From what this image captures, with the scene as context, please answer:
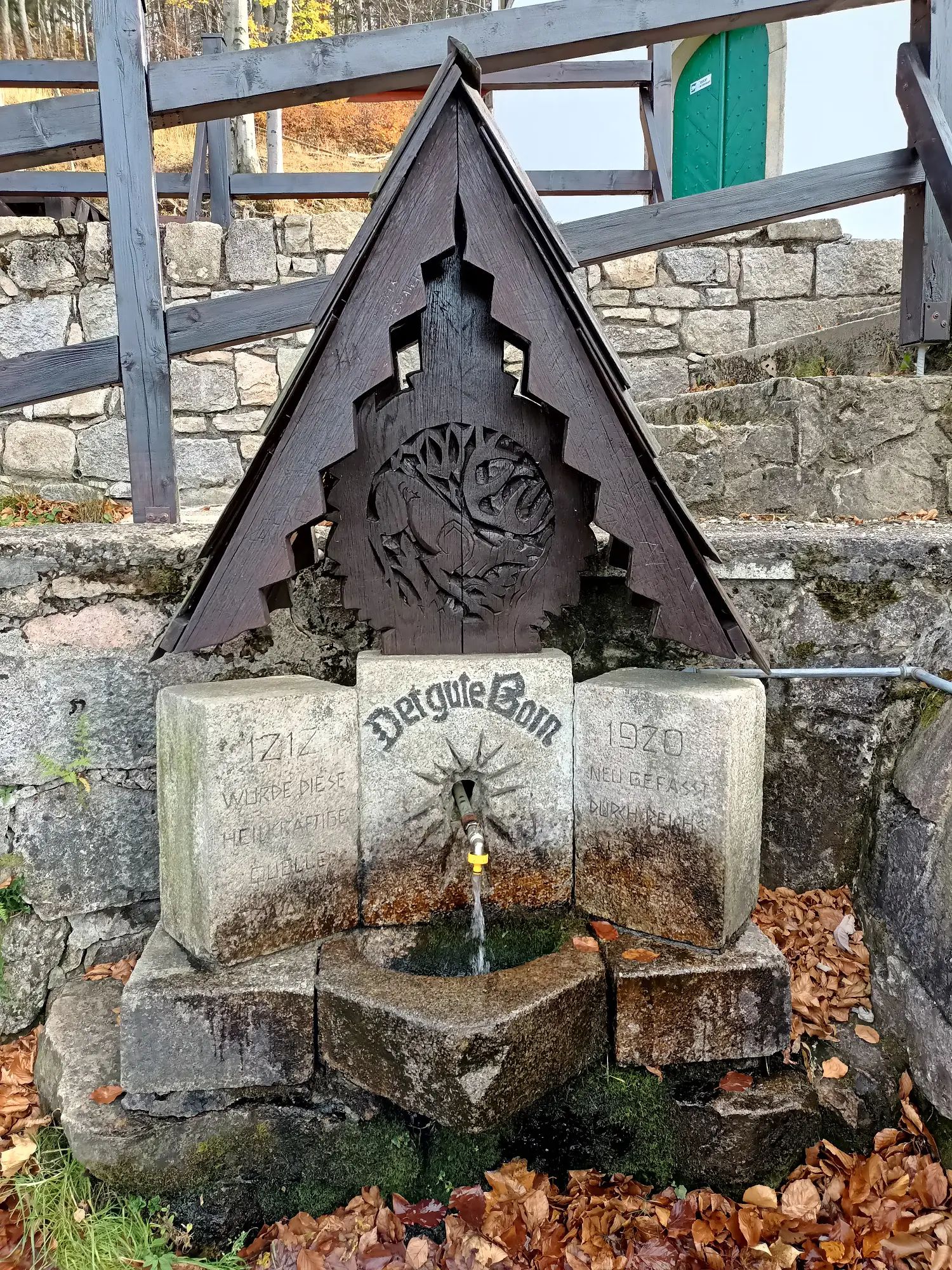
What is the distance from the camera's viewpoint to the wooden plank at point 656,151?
555cm

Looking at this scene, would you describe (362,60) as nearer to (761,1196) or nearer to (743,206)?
(743,206)

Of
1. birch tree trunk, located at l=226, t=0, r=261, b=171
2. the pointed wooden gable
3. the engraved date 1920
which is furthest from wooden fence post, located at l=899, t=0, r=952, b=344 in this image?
birch tree trunk, located at l=226, t=0, r=261, b=171

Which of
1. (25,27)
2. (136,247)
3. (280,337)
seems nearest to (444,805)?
(136,247)

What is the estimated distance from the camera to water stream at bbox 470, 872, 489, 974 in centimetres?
195

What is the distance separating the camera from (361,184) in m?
5.68

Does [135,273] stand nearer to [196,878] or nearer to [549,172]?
[196,878]

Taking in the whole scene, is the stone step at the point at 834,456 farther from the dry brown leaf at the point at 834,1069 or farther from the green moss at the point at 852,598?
the dry brown leaf at the point at 834,1069

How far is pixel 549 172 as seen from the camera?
222 inches

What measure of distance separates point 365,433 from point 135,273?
3.65 ft

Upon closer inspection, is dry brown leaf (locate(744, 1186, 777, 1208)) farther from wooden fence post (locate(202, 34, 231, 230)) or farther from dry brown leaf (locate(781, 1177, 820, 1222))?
wooden fence post (locate(202, 34, 231, 230))

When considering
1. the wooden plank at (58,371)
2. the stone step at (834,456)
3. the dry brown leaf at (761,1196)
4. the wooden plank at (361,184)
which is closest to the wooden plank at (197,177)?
the wooden plank at (361,184)

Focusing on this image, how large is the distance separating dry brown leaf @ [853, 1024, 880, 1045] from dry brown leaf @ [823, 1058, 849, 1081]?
0.09m

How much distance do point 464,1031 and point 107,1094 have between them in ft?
2.68

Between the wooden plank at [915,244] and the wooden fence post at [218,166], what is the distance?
12.8ft
